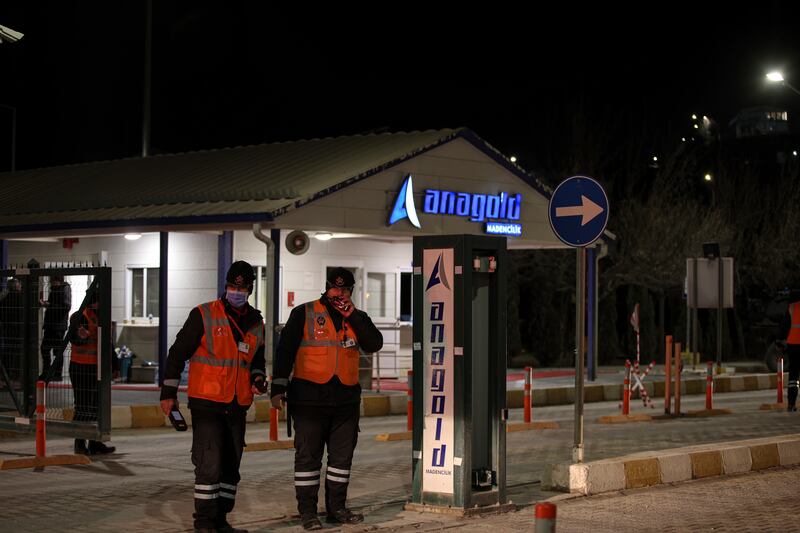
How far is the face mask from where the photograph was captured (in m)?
8.47

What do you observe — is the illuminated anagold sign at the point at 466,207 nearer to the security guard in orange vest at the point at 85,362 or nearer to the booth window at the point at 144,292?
the booth window at the point at 144,292

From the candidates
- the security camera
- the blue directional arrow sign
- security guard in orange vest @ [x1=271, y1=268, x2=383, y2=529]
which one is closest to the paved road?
security guard in orange vest @ [x1=271, y1=268, x2=383, y2=529]

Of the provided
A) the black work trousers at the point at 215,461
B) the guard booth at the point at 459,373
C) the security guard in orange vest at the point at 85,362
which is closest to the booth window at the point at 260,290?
the security guard in orange vest at the point at 85,362

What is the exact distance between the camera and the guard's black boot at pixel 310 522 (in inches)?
345

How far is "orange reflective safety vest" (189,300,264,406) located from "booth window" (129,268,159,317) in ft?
50.3

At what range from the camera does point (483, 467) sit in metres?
9.57

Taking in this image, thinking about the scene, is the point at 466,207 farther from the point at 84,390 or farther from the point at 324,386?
the point at 324,386

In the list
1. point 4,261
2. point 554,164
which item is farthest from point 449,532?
point 554,164

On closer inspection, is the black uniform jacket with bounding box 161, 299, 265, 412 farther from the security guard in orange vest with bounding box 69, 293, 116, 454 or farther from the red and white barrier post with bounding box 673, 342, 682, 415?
the red and white barrier post with bounding box 673, 342, 682, 415

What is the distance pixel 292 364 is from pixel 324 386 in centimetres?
28

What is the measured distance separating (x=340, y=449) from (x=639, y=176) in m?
30.9

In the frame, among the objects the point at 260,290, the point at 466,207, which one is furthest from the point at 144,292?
the point at 466,207

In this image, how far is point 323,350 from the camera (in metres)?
8.82

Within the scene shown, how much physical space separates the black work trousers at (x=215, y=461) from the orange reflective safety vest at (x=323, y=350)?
0.65 m
